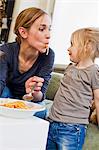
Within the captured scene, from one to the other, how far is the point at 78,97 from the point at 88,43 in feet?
0.85

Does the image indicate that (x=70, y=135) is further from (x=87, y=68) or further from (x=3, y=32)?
(x=3, y=32)

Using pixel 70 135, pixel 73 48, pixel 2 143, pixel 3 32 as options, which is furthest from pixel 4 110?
pixel 3 32

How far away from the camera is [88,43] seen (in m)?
1.43

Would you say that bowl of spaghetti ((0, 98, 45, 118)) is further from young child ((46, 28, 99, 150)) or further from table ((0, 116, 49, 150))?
young child ((46, 28, 99, 150))

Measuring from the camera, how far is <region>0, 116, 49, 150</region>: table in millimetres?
1133

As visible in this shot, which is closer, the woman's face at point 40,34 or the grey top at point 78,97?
the grey top at point 78,97

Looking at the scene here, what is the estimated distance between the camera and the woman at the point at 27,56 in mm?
1604

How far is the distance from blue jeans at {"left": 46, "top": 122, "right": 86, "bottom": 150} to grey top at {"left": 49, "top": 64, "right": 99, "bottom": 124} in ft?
0.08

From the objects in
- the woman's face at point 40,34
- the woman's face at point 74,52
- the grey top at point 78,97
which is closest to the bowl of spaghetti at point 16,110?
the grey top at point 78,97

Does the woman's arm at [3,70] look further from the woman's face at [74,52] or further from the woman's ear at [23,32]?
the woman's face at [74,52]

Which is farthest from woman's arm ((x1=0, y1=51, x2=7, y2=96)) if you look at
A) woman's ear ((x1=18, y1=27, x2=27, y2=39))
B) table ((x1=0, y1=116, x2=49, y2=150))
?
table ((x1=0, y1=116, x2=49, y2=150))

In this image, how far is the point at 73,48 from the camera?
57.2 inches

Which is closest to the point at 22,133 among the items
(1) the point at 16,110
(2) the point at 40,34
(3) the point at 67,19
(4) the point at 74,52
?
(1) the point at 16,110

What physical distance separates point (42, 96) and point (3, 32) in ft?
5.89
